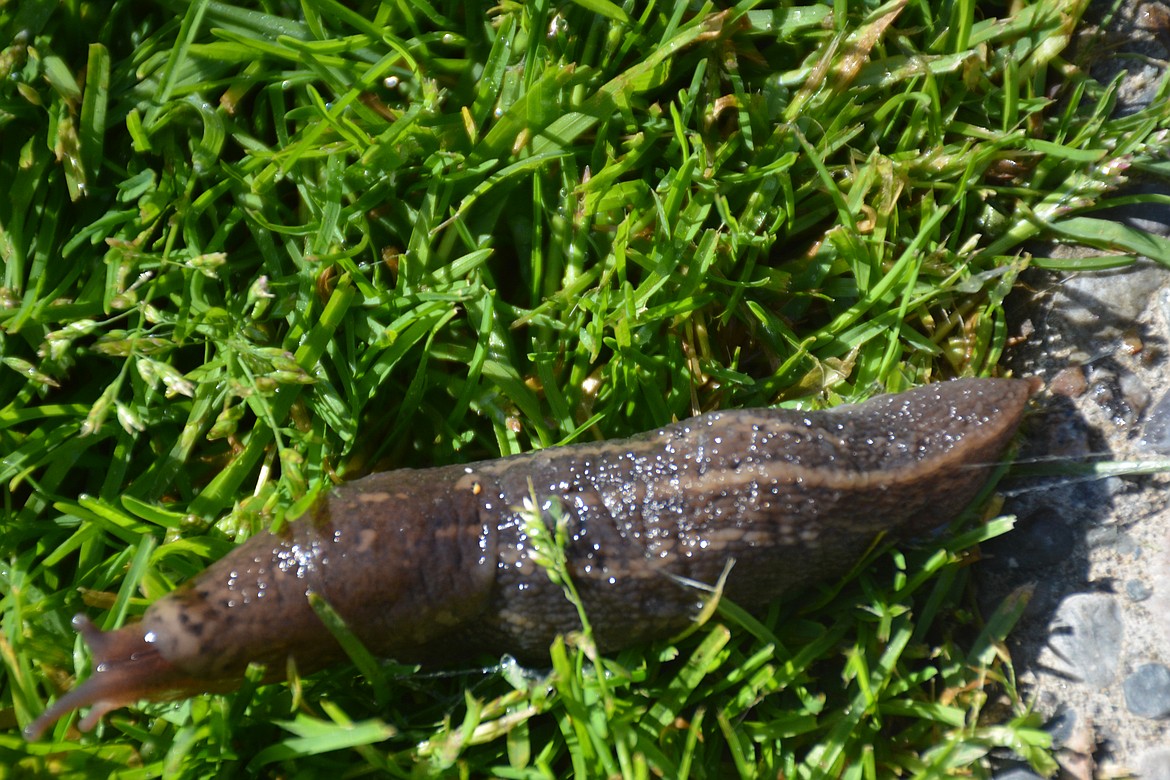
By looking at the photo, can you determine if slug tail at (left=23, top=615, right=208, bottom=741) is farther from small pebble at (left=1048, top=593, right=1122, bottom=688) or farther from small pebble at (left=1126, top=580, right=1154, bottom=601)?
small pebble at (left=1126, top=580, right=1154, bottom=601)

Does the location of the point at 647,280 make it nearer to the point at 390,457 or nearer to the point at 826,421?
the point at 826,421

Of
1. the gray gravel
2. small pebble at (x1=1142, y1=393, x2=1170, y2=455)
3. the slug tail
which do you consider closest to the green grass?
the gray gravel

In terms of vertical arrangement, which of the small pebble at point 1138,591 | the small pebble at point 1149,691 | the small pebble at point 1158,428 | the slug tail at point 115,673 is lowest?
the small pebble at point 1149,691

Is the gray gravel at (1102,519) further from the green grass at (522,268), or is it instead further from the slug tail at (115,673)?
the slug tail at (115,673)

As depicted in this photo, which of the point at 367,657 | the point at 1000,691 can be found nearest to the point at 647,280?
the point at 367,657

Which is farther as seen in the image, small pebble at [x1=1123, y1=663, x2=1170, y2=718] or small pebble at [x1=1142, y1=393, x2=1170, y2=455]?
small pebble at [x1=1142, y1=393, x2=1170, y2=455]

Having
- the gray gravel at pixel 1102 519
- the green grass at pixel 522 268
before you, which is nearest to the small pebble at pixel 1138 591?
the gray gravel at pixel 1102 519

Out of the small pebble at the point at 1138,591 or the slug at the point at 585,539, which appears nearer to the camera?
the slug at the point at 585,539

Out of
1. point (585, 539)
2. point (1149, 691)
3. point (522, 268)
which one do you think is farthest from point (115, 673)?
point (1149, 691)

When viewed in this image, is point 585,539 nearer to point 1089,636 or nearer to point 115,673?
point 115,673
